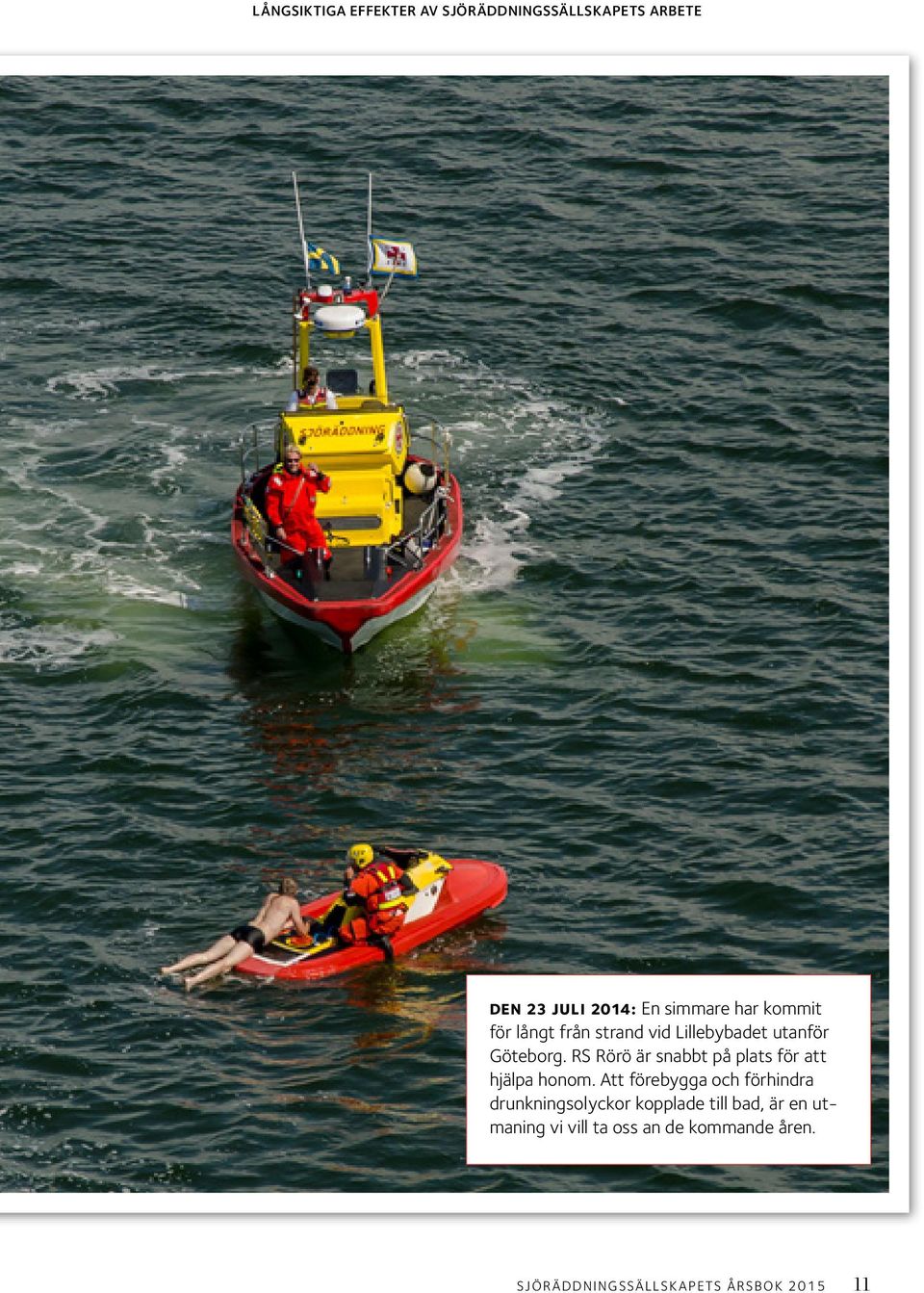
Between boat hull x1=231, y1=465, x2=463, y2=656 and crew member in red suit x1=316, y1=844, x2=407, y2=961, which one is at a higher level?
boat hull x1=231, y1=465, x2=463, y2=656

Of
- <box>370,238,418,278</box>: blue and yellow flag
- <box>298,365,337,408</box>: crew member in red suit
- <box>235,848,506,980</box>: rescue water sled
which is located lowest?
<box>235,848,506,980</box>: rescue water sled

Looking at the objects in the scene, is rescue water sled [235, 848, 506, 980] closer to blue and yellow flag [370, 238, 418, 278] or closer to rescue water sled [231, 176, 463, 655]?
rescue water sled [231, 176, 463, 655]

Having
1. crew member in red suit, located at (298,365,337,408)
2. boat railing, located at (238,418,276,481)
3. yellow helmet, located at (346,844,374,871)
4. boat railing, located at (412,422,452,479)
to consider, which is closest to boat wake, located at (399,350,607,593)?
boat railing, located at (412,422,452,479)


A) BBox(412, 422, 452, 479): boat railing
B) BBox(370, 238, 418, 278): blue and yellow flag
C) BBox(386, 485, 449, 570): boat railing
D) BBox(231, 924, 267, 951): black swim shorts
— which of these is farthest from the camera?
BBox(412, 422, 452, 479): boat railing

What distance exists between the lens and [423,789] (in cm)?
3478

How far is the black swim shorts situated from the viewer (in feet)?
97.0

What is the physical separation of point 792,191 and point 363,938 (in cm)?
3410

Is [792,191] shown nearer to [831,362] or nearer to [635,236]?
[635,236]

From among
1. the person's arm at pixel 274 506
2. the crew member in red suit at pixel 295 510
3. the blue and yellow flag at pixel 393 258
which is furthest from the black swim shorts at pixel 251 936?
the blue and yellow flag at pixel 393 258
